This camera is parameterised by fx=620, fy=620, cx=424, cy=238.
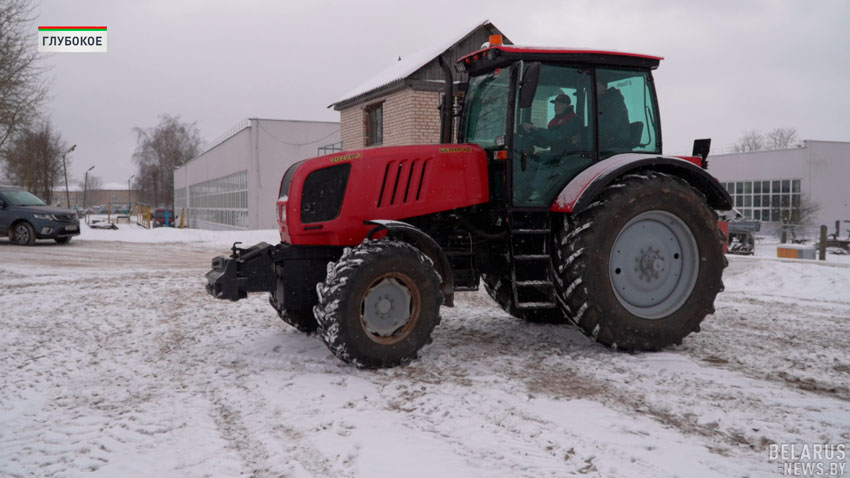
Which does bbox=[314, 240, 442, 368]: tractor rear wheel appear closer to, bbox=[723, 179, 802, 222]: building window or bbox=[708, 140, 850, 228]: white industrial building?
bbox=[723, 179, 802, 222]: building window

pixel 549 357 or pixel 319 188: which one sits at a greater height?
pixel 319 188

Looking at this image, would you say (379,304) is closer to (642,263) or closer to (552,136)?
(552,136)

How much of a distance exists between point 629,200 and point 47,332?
18.8 ft

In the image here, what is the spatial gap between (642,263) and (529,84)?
1.88 metres

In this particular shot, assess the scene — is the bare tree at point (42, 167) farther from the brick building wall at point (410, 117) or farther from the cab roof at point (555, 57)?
the cab roof at point (555, 57)

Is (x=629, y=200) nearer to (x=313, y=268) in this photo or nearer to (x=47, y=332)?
(x=313, y=268)

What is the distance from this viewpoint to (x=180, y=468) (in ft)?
10.0

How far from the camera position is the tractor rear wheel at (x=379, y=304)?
177 inches

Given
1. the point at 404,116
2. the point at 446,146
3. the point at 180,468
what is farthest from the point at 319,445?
the point at 404,116

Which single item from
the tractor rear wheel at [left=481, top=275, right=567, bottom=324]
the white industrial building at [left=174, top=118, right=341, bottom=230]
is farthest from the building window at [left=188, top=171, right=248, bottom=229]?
the tractor rear wheel at [left=481, top=275, right=567, bottom=324]

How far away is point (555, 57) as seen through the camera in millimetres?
5391

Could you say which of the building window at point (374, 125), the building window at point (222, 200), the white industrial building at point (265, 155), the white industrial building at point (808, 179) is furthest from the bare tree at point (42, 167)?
the white industrial building at point (808, 179)

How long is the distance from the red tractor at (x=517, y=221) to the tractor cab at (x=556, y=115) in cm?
1

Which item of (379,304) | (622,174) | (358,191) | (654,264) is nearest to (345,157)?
(358,191)
